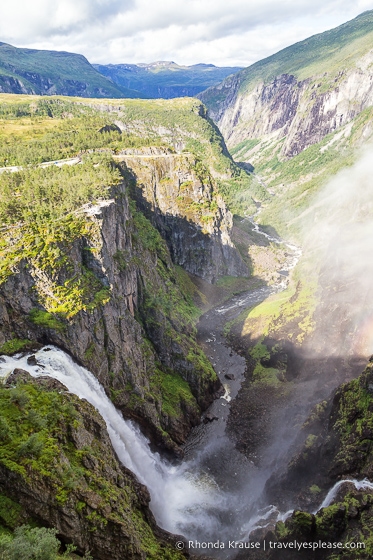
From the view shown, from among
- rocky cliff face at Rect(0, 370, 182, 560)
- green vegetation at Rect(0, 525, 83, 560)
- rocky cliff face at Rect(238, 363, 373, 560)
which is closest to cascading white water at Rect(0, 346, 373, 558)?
rocky cliff face at Rect(238, 363, 373, 560)

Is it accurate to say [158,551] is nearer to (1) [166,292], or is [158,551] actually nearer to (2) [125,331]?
(2) [125,331]

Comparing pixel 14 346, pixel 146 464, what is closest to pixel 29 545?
pixel 14 346

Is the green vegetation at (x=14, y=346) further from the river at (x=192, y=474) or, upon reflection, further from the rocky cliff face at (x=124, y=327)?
the river at (x=192, y=474)

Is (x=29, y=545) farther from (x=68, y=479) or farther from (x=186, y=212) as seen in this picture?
(x=186, y=212)

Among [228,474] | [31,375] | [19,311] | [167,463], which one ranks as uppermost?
[19,311]

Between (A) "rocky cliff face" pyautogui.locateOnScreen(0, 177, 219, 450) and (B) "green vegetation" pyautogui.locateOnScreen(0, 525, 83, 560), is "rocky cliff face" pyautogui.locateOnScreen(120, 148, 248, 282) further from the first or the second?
(B) "green vegetation" pyautogui.locateOnScreen(0, 525, 83, 560)

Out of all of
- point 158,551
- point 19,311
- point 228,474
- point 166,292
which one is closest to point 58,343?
point 19,311
